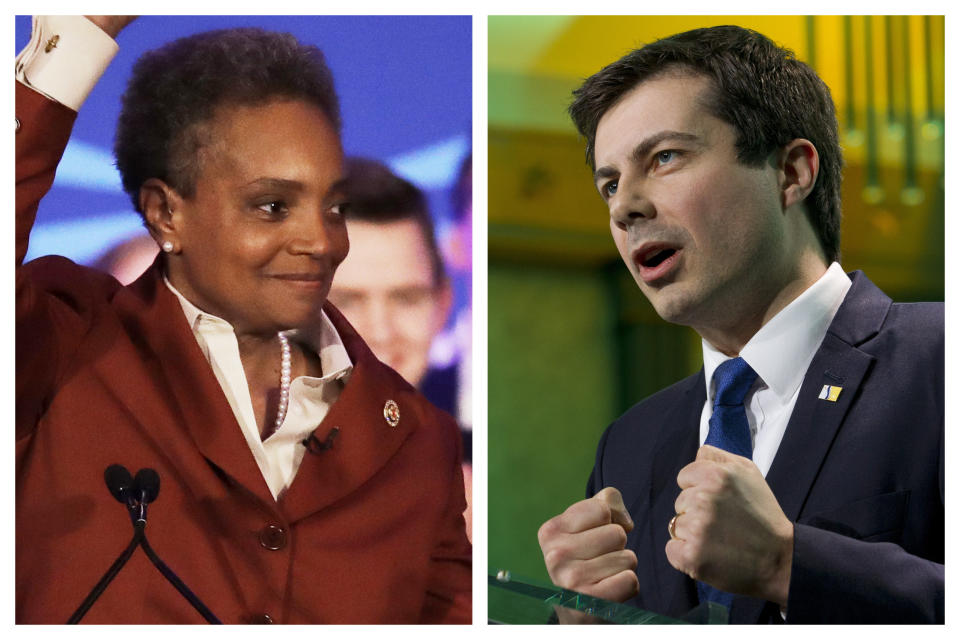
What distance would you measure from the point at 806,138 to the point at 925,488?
75 centimetres

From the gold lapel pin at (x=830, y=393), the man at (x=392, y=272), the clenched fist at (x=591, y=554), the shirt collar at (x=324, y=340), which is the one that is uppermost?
the man at (x=392, y=272)

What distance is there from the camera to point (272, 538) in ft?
7.54

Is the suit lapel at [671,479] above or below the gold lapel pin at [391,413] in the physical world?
below

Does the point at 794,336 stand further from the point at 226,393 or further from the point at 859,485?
the point at 226,393

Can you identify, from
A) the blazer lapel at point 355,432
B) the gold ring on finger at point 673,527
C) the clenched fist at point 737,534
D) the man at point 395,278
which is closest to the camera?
the clenched fist at point 737,534

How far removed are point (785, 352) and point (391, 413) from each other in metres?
0.80

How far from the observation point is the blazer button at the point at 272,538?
229cm

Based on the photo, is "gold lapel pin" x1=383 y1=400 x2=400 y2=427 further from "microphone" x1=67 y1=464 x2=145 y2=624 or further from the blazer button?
"microphone" x1=67 y1=464 x2=145 y2=624

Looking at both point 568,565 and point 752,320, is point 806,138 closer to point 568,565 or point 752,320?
point 752,320

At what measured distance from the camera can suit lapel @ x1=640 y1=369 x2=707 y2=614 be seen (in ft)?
7.67

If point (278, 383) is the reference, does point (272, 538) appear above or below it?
below

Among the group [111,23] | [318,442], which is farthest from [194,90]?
[318,442]

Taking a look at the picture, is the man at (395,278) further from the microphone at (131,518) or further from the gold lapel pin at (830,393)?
the gold lapel pin at (830,393)

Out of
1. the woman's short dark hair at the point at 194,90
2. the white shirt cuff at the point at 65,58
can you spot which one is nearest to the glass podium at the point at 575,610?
the woman's short dark hair at the point at 194,90
